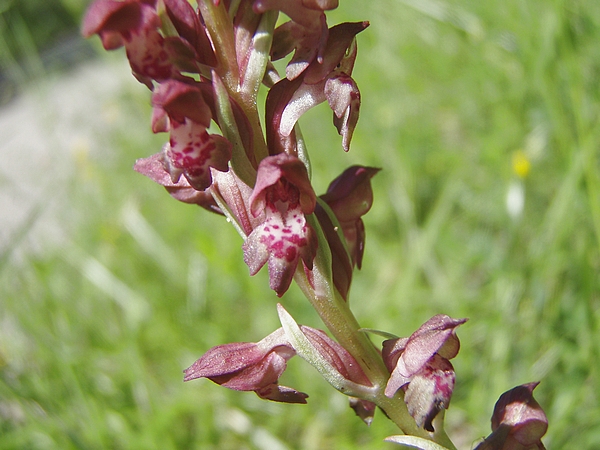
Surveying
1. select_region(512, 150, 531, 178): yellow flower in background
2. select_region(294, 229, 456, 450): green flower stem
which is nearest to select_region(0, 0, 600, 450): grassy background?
select_region(512, 150, 531, 178): yellow flower in background

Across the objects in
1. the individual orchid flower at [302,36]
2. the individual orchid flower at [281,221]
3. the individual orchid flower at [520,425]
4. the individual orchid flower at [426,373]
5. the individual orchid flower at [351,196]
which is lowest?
the individual orchid flower at [520,425]

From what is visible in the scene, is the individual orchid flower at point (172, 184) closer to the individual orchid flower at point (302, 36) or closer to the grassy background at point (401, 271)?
the individual orchid flower at point (302, 36)

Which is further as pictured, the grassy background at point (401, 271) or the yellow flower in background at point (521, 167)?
the yellow flower in background at point (521, 167)

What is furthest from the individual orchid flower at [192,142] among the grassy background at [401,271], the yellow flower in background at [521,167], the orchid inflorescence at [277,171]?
the yellow flower in background at [521,167]

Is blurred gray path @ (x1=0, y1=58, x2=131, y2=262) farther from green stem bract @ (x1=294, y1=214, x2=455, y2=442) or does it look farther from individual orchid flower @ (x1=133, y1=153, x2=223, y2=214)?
green stem bract @ (x1=294, y1=214, x2=455, y2=442)

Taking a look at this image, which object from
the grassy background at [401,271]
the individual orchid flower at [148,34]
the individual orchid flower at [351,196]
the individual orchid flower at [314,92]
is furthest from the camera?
the grassy background at [401,271]

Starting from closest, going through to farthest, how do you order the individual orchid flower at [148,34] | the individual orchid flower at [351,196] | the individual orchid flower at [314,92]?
the individual orchid flower at [148,34], the individual orchid flower at [314,92], the individual orchid flower at [351,196]

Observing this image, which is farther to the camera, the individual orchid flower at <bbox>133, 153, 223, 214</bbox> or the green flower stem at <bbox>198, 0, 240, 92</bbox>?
the individual orchid flower at <bbox>133, 153, 223, 214</bbox>
